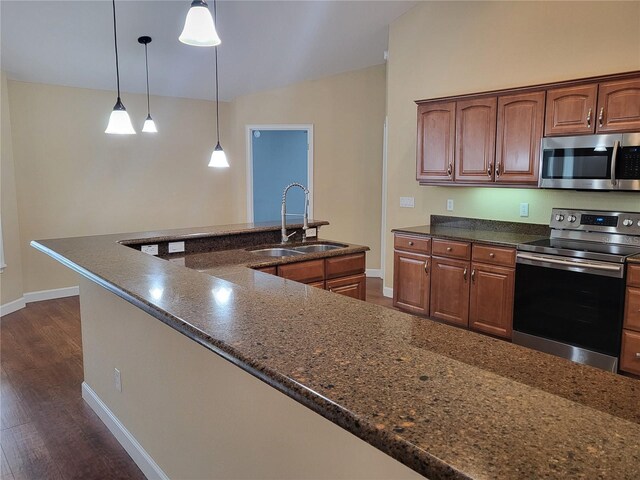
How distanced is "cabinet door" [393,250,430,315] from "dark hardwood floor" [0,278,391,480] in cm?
281

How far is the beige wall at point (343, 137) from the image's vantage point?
20.0 feet

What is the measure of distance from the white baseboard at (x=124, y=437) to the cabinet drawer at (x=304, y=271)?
4.11 feet

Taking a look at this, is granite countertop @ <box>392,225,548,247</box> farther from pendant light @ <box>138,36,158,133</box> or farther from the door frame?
pendant light @ <box>138,36,158,133</box>

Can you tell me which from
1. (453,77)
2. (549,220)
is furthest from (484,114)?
(549,220)

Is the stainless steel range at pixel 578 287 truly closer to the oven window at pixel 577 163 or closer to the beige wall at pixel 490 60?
the beige wall at pixel 490 60

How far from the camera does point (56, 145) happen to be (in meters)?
5.20

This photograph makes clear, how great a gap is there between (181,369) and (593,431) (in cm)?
146

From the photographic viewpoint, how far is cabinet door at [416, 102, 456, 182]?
4.25 meters

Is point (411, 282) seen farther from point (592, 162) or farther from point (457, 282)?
point (592, 162)

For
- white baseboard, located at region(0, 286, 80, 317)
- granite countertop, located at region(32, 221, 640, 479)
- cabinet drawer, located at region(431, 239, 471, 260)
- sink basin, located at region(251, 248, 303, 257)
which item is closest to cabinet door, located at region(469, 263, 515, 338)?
cabinet drawer, located at region(431, 239, 471, 260)

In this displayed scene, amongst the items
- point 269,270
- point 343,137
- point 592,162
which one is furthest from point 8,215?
point 592,162

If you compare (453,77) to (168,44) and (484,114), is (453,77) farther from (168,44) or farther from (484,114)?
(168,44)

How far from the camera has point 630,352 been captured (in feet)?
9.83

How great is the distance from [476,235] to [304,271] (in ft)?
5.78
